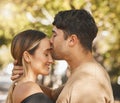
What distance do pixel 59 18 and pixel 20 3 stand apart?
909 centimetres

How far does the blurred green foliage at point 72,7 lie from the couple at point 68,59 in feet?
27.5

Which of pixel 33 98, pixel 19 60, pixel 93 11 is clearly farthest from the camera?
pixel 93 11

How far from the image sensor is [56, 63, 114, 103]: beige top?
10.2ft

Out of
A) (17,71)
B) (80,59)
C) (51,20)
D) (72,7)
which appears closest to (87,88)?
(80,59)

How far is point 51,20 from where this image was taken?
468 inches

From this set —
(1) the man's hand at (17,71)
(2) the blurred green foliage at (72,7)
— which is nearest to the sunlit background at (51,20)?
(2) the blurred green foliage at (72,7)

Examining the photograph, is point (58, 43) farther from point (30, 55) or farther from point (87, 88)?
point (87, 88)

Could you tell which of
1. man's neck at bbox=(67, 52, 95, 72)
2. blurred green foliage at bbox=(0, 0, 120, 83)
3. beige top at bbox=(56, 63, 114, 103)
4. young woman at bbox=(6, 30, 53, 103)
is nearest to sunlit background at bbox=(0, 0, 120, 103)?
blurred green foliage at bbox=(0, 0, 120, 83)

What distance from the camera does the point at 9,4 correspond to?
12391mm

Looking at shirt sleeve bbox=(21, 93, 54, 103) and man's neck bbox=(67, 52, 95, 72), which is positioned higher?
A: man's neck bbox=(67, 52, 95, 72)

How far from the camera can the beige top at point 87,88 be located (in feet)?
10.2

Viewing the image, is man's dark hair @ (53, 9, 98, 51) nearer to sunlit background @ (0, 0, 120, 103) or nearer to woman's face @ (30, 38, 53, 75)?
woman's face @ (30, 38, 53, 75)

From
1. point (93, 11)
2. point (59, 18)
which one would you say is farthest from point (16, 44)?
point (93, 11)

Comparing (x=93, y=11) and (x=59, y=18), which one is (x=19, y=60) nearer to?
(x=59, y=18)
